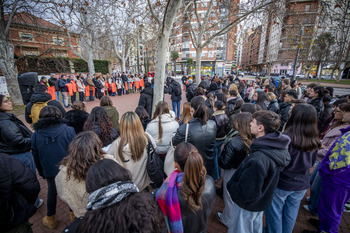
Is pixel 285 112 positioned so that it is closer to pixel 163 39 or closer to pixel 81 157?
pixel 163 39

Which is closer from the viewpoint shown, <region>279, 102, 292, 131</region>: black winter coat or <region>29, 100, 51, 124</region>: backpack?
<region>29, 100, 51, 124</region>: backpack

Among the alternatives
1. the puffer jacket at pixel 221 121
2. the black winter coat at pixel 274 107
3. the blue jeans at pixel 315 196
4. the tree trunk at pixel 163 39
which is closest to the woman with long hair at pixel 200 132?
the puffer jacket at pixel 221 121

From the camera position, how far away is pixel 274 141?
1604 millimetres

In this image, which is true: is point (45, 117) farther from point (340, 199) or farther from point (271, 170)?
point (340, 199)

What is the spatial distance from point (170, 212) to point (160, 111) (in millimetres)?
2018

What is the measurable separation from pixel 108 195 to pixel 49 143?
2.04 m

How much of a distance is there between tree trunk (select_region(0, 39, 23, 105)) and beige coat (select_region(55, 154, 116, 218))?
43.2ft

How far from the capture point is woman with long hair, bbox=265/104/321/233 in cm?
190

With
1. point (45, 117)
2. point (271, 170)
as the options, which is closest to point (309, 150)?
point (271, 170)

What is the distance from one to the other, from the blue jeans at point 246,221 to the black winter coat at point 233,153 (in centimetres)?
57

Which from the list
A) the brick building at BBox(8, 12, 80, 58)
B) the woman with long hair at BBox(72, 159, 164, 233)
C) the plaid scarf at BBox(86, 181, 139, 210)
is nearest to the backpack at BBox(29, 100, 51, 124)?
the woman with long hair at BBox(72, 159, 164, 233)

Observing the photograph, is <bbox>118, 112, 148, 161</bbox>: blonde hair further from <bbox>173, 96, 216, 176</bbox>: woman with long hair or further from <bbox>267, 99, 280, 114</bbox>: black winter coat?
<bbox>267, 99, 280, 114</bbox>: black winter coat

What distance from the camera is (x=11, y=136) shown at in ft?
8.30

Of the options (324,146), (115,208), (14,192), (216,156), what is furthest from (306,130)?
(14,192)
